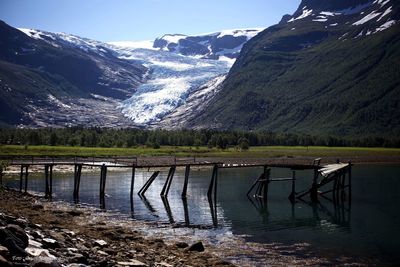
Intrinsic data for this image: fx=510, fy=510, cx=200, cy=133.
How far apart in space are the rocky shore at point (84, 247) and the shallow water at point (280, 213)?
7784 mm

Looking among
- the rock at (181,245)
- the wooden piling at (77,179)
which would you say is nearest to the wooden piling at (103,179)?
the wooden piling at (77,179)

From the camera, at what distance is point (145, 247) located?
101 ft

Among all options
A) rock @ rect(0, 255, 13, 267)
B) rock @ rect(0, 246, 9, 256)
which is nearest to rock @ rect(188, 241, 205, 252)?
rock @ rect(0, 246, 9, 256)

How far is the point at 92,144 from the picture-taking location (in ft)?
549

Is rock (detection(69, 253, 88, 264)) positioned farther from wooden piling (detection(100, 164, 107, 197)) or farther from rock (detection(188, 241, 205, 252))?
wooden piling (detection(100, 164, 107, 197))

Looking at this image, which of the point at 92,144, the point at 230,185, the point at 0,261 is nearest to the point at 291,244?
the point at 0,261

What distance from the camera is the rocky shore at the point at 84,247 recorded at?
1884 cm

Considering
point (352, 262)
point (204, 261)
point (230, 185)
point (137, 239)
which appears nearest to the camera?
point (204, 261)

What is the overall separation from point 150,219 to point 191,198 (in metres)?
16.9

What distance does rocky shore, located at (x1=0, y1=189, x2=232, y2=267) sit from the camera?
1884 centimetres

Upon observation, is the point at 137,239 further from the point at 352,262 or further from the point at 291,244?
the point at 352,262

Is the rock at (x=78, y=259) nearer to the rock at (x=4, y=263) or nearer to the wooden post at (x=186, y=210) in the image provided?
the rock at (x=4, y=263)

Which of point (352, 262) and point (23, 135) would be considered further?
point (23, 135)

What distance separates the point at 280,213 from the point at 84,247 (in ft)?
96.1
